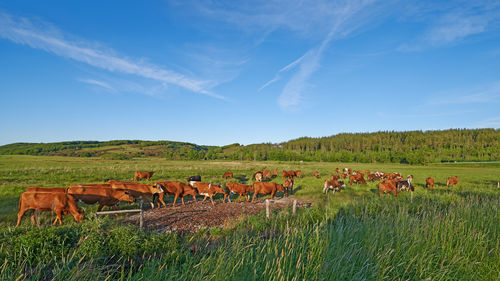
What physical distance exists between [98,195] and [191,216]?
5350mm

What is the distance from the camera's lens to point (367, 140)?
164 meters

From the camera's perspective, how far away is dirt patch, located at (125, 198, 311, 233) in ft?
34.1

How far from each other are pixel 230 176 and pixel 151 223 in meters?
21.5

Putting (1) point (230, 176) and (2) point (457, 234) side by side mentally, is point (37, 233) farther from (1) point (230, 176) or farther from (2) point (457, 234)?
(1) point (230, 176)

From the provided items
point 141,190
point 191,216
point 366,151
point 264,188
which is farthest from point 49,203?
point 366,151

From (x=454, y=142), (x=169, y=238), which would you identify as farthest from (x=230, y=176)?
(x=454, y=142)

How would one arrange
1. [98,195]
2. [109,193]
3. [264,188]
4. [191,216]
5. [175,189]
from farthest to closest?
Answer: [264,188]
[175,189]
[109,193]
[98,195]
[191,216]

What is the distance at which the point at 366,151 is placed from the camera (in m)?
142

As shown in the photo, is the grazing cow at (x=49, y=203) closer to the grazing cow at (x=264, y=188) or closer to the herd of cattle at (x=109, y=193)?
the herd of cattle at (x=109, y=193)

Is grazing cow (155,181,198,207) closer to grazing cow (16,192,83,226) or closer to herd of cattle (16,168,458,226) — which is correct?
herd of cattle (16,168,458,226)

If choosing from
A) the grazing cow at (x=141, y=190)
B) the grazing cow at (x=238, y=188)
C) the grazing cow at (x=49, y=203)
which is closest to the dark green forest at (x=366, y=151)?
the grazing cow at (x=141, y=190)

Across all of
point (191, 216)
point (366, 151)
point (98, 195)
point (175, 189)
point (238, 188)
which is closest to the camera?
point (191, 216)

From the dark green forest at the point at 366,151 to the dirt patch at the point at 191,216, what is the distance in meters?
98.3

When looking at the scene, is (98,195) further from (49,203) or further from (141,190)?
(141,190)
